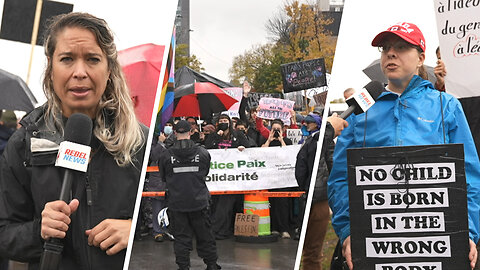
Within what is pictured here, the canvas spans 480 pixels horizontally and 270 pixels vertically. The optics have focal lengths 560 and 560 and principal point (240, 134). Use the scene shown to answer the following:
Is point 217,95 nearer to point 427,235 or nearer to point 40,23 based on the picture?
point 40,23

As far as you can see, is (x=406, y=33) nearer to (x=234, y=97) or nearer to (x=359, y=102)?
(x=359, y=102)

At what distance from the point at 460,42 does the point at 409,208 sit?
1.86 meters

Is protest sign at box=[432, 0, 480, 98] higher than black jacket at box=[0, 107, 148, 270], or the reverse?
protest sign at box=[432, 0, 480, 98]

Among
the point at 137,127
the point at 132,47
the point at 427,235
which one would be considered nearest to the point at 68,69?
the point at 137,127

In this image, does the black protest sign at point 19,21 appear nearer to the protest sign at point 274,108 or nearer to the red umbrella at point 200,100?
the red umbrella at point 200,100

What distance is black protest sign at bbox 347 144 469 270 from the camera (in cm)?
270

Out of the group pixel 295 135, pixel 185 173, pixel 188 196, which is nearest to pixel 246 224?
pixel 188 196

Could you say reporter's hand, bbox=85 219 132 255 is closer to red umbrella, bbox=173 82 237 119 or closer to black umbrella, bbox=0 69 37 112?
black umbrella, bbox=0 69 37 112

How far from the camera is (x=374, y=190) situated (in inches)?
109

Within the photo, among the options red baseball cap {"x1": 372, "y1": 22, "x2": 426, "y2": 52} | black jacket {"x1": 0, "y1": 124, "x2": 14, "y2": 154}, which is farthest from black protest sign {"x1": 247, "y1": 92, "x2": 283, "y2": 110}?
red baseball cap {"x1": 372, "y1": 22, "x2": 426, "y2": 52}

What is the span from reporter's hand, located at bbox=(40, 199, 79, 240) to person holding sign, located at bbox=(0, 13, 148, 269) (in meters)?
0.16

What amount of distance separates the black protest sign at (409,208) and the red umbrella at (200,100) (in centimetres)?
445

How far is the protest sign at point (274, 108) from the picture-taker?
739 cm

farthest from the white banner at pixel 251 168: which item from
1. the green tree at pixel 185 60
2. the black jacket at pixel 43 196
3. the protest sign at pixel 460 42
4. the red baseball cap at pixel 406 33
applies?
the black jacket at pixel 43 196
